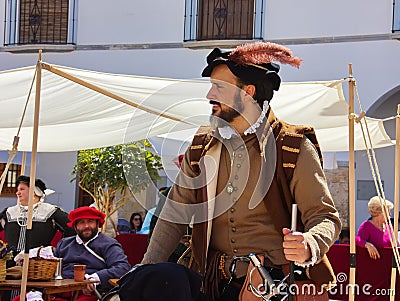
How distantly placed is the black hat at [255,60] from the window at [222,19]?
851 cm

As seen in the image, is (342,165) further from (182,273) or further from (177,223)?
(182,273)

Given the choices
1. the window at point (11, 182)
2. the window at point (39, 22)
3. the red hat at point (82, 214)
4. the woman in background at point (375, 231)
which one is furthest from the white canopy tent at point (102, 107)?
the window at point (11, 182)

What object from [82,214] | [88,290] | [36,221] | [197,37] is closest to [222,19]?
[197,37]

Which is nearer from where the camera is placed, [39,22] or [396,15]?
[396,15]

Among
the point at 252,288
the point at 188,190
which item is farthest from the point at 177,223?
the point at 252,288

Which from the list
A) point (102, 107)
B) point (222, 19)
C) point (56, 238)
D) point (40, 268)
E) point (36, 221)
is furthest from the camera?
point (222, 19)

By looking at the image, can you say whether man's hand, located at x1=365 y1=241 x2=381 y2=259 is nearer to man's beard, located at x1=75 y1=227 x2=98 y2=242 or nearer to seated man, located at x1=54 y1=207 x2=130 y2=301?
seated man, located at x1=54 y1=207 x2=130 y2=301

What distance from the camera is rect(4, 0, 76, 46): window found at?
12.2 m

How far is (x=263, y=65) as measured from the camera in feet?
8.73

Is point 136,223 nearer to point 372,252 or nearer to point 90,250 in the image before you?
point 372,252

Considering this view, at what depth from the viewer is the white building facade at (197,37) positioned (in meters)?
10.4

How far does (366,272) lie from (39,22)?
717cm

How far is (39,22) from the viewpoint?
1239 centimetres

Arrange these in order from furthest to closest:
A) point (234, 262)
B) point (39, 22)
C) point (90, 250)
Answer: point (39, 22) < point (90, 250) < point (234, 262)
